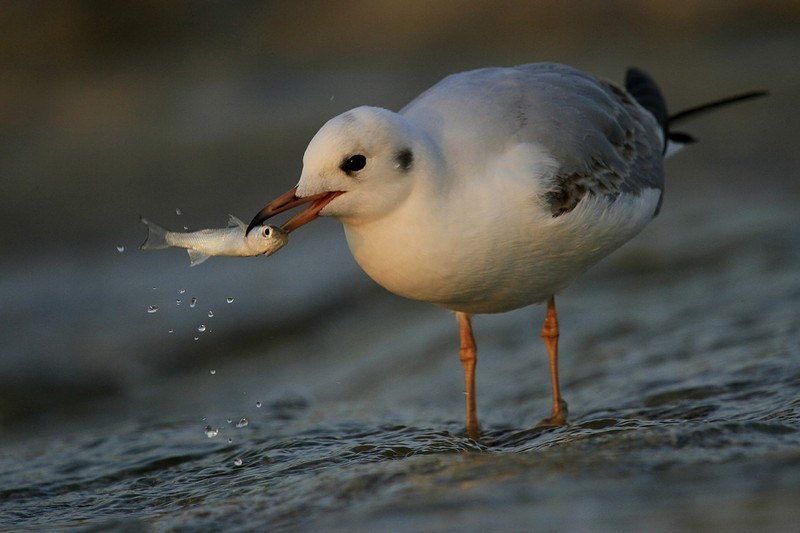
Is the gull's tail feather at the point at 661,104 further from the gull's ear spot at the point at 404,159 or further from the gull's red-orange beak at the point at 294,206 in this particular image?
the gull's red-orange beak at the point at 294,206

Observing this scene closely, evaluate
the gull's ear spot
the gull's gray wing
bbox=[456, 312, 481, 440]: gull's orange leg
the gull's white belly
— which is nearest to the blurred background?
bbox=[456, 312, 481, 440]: gull's orange leg

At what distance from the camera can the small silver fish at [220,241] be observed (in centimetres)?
444

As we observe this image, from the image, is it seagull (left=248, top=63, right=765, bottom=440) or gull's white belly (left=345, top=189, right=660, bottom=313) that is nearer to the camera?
seagull (left=248, top=63, right=765, bottom=440)

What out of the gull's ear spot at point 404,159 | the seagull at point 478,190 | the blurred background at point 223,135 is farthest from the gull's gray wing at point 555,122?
the blurred background at point 223,135

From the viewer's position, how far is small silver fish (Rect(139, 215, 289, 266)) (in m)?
4.44

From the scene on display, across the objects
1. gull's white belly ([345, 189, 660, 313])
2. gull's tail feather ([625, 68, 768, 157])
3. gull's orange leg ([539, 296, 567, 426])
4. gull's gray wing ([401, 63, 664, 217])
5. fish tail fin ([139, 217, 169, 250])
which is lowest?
gull's orange leg ([539, 296, 567, 426])

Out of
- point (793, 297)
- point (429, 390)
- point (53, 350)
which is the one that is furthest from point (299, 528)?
point (53, 350)

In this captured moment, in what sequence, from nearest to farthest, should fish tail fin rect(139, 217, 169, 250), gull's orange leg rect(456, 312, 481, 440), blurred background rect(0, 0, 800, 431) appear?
fish tail fin rect(139, 217, 169, 250)
gull's orange leg rect(456, 312, 481, 440)
blurred background rect(0, 0, 800, 431)

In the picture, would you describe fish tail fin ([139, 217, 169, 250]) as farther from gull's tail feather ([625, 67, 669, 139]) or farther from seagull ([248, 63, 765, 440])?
gull's tail feather ([625, 67, 669, 139])

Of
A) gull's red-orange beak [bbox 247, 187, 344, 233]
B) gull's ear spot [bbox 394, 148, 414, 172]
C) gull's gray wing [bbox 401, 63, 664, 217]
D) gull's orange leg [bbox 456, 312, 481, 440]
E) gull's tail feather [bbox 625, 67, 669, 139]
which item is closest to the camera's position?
gull's red-orange beak [bbox 247, 187, 344, 233]

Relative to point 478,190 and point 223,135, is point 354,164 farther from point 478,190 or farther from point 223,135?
point 223,135

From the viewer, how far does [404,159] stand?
4.43 m

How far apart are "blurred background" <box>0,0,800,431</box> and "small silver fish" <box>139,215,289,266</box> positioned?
286cm

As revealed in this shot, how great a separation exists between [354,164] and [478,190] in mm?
502
